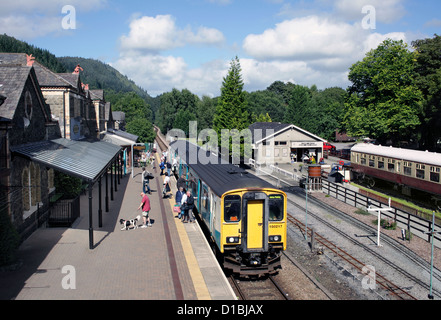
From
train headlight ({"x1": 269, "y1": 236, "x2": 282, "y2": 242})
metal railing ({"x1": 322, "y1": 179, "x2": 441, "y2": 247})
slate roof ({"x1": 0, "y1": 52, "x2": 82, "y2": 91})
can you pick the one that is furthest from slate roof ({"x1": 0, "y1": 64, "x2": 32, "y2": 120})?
metal railing ({"x1": 322, "y1": 179, "x2": 441, "y2": 247})

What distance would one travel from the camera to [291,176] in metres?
33.1

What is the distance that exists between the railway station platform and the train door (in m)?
1.32

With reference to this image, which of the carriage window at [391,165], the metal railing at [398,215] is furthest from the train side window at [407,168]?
the metal railing at [398,215]

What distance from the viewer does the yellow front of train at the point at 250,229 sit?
11148 mm

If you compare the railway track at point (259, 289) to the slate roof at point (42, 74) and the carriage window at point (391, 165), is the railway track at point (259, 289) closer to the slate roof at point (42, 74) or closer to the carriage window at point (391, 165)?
the slate roof at point (42, 74)

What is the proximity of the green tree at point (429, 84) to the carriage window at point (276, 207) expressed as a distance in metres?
28.8

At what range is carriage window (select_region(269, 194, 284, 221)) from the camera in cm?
1138

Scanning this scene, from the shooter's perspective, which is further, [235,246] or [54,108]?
[54,108]

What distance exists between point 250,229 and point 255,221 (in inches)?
11.3

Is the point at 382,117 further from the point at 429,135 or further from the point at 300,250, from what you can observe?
the point at 300,250

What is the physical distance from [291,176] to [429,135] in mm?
17337

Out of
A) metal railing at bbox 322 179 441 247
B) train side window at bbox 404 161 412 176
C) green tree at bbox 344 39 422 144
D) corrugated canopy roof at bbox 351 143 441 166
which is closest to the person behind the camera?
metal railing at bbox 322 179 441 247

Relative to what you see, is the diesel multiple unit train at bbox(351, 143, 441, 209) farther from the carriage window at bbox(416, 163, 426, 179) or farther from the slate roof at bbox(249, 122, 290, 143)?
the slate roof at bbox(249, 122, 290, 143)
